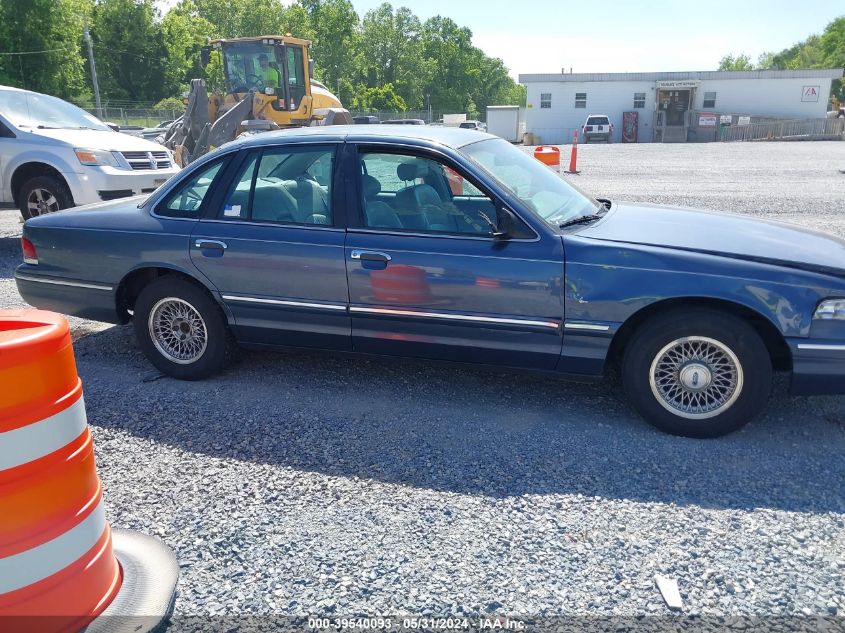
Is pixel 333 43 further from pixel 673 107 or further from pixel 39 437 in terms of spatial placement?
pixel 39 437

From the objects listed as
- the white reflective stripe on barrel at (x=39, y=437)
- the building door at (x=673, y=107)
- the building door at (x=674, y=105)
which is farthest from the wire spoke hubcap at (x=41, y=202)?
the building door at (x=674, y=105)

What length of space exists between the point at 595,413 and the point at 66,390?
113 inches

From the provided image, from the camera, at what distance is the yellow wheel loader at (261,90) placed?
1617 centimetres

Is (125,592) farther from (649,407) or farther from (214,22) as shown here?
(214,22)

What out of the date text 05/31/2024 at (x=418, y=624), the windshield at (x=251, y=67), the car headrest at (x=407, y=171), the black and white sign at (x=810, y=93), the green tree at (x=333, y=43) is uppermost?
the green tree at (x=333, y=43)

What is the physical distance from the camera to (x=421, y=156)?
13.8ft

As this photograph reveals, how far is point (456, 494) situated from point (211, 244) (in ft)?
7.57

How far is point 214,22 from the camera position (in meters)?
80.9

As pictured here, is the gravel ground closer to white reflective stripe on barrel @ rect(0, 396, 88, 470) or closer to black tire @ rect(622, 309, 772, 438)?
black tire @ rect(622, 309, 772, 438)

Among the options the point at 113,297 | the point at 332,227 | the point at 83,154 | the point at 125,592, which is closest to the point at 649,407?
the point at 332,227

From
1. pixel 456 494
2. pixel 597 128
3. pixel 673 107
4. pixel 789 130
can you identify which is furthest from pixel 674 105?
pixel 456 494

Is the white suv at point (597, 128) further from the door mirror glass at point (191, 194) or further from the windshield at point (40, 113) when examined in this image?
the door mirror glass at point (191, 194)

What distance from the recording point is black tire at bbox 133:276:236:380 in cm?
452

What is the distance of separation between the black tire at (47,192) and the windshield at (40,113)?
84 cm
